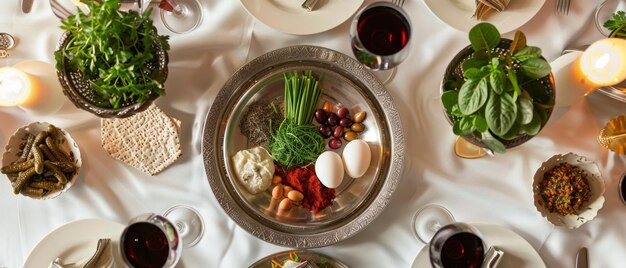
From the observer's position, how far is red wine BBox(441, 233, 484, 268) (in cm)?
113

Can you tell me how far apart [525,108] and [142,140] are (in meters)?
0.93

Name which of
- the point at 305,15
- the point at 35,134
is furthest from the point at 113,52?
the point at 305,15

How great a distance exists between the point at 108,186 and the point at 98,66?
35cm

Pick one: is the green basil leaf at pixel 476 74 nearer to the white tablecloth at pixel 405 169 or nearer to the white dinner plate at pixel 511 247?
the white tablecloth at pixel 405 169

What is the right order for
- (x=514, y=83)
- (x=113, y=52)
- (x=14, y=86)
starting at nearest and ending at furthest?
1. (x=514, y=83)
2. (x=113, y=52)
3. (x=14, y=86)

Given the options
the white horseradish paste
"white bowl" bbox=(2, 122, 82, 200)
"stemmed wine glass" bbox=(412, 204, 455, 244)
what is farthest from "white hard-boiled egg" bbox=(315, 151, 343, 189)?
"white bowl" bbox=(2, 122, 82, 200)

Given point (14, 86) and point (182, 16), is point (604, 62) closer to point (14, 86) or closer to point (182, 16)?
point (182, 16)

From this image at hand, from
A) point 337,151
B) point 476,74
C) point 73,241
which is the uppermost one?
point 476,74

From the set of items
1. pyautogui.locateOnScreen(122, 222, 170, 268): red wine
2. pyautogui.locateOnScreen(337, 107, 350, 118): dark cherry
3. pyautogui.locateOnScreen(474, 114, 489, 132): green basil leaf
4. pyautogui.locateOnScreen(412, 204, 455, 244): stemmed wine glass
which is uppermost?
pyautogui.locateOnScreen(474, 114, 489, 132): green basil leaf

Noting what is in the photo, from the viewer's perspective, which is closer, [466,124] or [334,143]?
[466,124]

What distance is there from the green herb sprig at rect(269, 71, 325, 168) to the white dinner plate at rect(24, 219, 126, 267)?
46 cm

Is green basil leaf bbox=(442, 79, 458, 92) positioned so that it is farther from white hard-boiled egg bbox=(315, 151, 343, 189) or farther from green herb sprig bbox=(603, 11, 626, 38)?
green herb sprig bbox=(603, 11, 626, 38)

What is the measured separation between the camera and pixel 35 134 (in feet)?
4.21

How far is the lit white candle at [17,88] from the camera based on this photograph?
4.00ft
